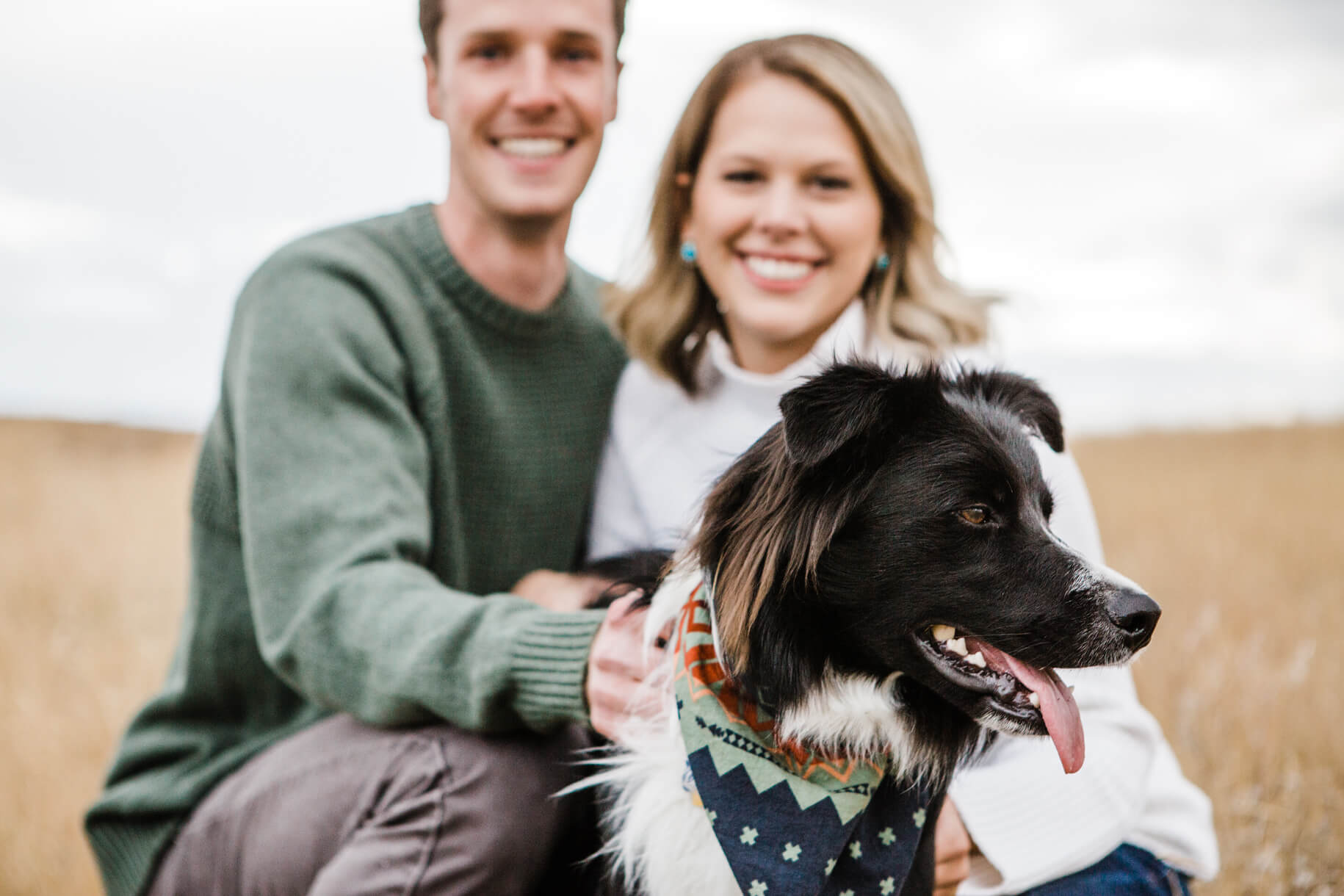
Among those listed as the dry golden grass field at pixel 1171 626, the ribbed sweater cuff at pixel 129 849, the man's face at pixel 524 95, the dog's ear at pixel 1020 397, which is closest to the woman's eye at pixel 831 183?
the man's face at pixel 524 95

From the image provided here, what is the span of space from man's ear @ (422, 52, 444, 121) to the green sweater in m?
0.42

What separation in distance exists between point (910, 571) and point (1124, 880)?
981 mm

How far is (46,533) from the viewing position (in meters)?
7.65

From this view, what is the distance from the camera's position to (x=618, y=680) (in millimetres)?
2102

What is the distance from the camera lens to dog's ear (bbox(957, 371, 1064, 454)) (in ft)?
7.05

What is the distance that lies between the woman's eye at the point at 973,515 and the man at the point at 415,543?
75 cm

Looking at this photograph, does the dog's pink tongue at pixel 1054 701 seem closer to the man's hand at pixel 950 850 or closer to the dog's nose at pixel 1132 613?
the dog's nose at pixel 1132 613

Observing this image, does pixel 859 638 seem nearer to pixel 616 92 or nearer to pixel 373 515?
pixel 373 515

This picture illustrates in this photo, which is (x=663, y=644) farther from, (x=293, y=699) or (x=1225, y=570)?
(x=1225, y=570)

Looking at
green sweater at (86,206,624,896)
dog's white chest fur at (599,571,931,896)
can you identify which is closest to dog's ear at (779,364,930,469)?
dog's white chest fur at (599,571,931,896)

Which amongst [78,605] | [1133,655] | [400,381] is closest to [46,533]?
[78,605]

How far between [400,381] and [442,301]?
32cm

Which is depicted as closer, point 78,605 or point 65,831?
point 65,831

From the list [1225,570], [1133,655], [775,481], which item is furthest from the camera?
[1225,570]
